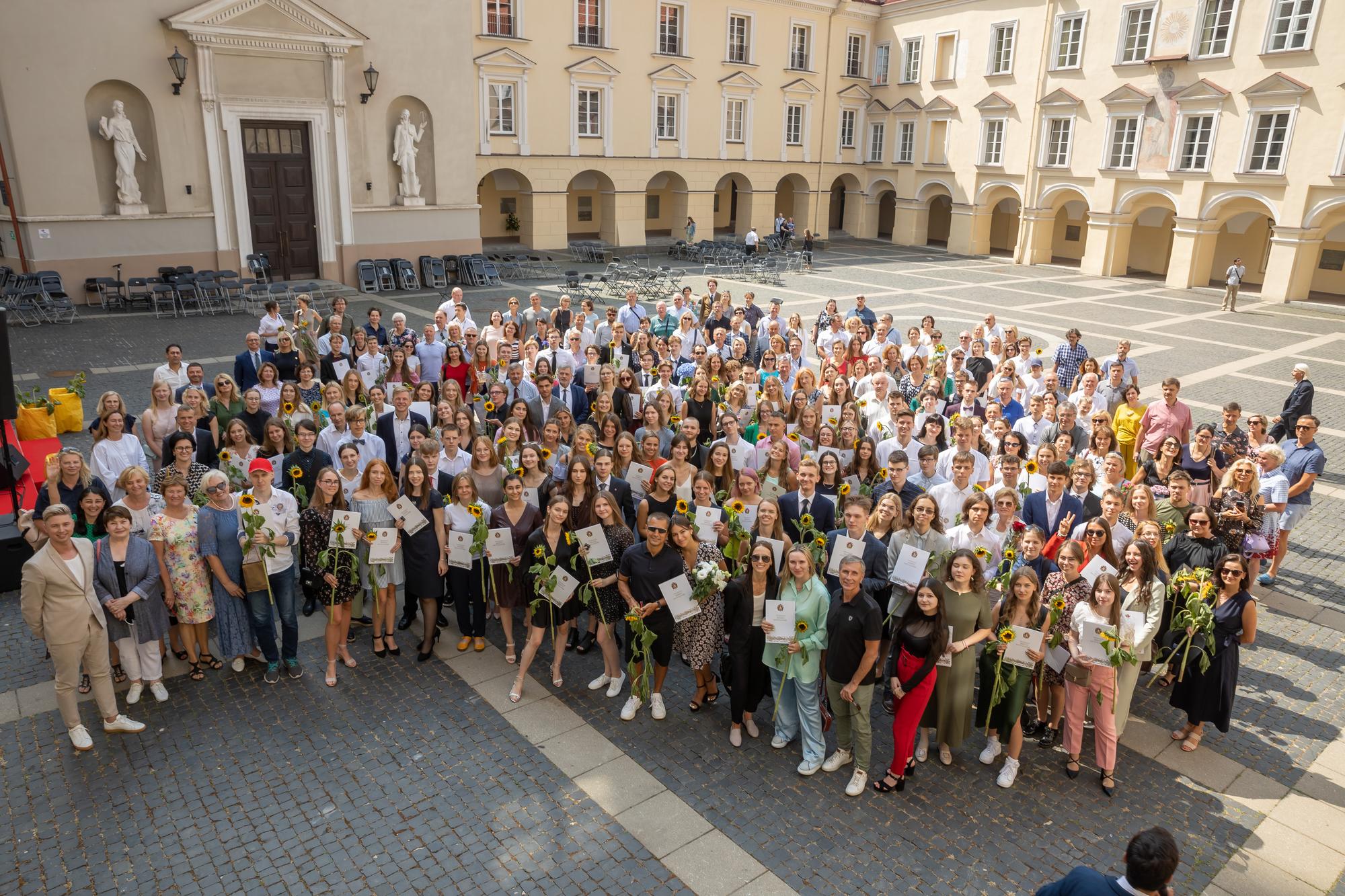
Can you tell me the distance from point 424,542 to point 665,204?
128 ft

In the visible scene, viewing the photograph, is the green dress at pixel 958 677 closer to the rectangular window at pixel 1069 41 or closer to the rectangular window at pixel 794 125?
the rectangular window at pixel 1069 41

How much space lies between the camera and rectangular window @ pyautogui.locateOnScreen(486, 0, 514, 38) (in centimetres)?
3341

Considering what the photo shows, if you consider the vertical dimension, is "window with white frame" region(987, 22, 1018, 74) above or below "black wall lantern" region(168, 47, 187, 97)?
above

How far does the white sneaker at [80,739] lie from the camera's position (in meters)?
6.59

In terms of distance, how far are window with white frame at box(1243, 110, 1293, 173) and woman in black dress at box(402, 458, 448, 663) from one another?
33762 millimetres

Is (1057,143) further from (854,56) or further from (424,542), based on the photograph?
(424,542)

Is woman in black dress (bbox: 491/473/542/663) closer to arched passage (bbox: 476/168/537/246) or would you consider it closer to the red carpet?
the red carpet

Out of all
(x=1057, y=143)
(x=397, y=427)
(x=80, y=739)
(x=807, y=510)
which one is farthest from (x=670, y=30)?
(x=80, y=739)

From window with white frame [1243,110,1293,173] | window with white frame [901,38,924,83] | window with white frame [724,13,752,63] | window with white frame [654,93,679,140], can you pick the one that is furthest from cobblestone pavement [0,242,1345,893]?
window with white frame [901,38,924,83]

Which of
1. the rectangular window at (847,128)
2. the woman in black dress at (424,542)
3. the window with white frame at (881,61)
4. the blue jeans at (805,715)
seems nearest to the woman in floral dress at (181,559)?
the woman in black dress at (424,542)

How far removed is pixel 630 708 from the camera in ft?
23.6

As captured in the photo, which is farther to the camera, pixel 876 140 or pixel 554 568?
pixel 876 140

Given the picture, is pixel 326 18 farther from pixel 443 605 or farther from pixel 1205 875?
pixel 1205 875

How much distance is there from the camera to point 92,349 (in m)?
18.2
